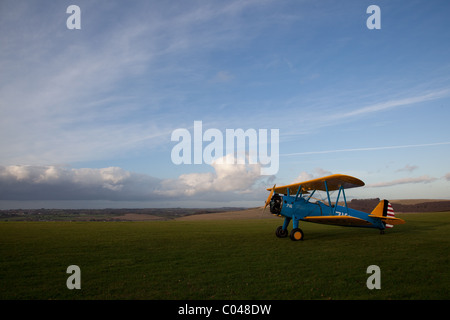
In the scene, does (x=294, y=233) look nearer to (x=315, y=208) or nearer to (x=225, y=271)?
(x=315, y=208)

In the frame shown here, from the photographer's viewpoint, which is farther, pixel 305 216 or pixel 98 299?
pixel 305 216

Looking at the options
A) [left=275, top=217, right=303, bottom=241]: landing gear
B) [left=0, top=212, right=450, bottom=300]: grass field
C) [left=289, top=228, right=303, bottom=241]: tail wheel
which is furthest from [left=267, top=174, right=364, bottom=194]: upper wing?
[left=0, top=212, right=450, bottom=300]: grass field

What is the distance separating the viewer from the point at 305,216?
15414 millimetres

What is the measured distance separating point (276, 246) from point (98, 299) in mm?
8553

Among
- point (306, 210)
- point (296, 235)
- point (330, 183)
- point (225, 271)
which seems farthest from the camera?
point (330, 183)

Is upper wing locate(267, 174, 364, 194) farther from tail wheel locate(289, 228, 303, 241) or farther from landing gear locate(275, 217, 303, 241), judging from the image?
tail wheel locate(289, 228, 303, 241)

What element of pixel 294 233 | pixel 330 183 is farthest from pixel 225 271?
pixel 330 183

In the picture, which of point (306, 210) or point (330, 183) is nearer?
point (306, 210)
